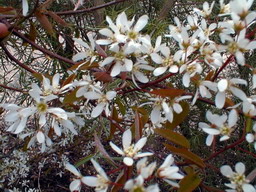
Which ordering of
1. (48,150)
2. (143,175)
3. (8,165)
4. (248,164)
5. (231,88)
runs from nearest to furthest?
1. (143,175)
2. (231,88)
3. (8,165)
4. (48,150)
5. (248,164)

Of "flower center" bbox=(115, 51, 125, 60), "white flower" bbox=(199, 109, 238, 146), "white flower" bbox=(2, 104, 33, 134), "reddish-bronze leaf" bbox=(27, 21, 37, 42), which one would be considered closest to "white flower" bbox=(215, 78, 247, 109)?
"white flower" bbox=(199, 109, 238, 146)

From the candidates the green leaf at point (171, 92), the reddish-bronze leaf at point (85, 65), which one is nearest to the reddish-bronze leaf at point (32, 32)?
the reddish-bronze leaf at point (85, 65)

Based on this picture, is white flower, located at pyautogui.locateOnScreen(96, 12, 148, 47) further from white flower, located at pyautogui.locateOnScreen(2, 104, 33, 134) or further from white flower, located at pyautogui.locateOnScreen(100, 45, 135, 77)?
white flower, located at pyautogui.locateOnScreen(2, 104, 33, 134)

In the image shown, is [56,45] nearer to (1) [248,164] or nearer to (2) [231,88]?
(1) [248,164]

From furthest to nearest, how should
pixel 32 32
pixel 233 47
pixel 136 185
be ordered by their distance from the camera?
pixel 32 32
pixel 233 47
pixel 136 185

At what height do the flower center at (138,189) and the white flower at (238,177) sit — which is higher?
the flower center at (138,189)

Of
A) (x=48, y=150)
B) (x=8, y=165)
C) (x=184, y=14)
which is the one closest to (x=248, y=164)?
(x=184, y=14)

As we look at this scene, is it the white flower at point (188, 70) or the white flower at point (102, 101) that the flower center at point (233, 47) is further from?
the white flower at point (102, 101)

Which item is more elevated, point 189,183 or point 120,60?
point 120,60

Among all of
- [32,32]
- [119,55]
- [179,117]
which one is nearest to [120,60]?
[119,55]

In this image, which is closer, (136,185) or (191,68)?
(136,185)

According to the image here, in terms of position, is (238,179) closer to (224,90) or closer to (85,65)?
(224,90)
